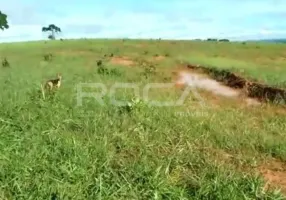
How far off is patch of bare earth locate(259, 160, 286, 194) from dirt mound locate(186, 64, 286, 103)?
5004mm

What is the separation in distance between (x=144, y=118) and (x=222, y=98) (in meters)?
5.56

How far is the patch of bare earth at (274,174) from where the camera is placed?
6.27 metres

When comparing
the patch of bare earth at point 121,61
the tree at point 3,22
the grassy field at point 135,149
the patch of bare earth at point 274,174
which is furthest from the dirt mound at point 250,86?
the tree at point 3,22

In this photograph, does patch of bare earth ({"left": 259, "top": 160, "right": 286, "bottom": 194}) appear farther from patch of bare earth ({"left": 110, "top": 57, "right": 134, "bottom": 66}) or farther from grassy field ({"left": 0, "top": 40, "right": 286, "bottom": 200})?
patch of bare earth ({"left": 110, "top": 57, "right": 134, "bottom": 66})

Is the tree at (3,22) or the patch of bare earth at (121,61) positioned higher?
the tree at (3,22)

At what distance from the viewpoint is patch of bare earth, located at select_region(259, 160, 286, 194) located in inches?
247

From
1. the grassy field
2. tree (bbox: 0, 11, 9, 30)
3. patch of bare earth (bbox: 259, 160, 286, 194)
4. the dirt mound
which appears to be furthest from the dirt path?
tree (bbox: 0, 11, 9, 30)

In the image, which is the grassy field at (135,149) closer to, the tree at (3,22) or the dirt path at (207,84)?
the dirt path at (207,84)

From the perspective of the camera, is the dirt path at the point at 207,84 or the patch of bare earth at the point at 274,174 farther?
the dirt path at the point at 207,84

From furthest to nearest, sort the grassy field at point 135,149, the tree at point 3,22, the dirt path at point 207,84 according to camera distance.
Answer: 1. the tree at point 3,22
2. the dirt path at point 207,84
3. the grassy field at point 135,149

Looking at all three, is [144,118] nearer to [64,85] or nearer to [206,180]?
[206,180]

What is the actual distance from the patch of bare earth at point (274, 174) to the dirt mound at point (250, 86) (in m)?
5.00

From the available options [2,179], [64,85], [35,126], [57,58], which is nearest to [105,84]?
[64,85]

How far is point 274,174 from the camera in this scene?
6.86 m
